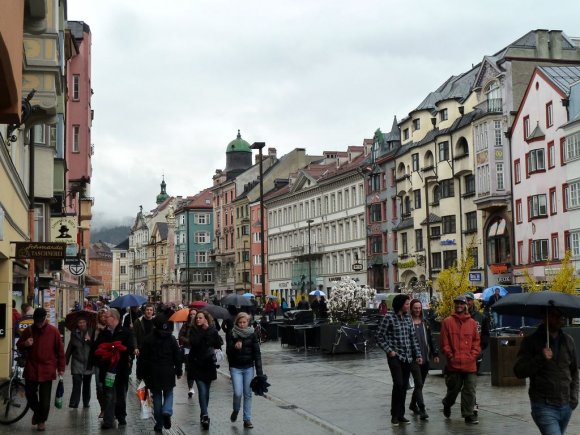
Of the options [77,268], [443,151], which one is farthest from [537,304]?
[443,151]

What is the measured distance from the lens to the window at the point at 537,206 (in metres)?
54.9

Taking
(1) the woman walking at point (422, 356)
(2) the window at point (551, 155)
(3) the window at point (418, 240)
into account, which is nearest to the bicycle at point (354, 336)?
(1) the woman walking at point (422, 356)

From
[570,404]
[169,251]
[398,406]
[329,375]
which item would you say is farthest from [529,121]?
[169,251]

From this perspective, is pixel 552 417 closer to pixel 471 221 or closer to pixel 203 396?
pixel 203 396

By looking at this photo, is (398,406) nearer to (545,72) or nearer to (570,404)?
(570,404)

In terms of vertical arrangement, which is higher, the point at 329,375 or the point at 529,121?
the point at 529,121

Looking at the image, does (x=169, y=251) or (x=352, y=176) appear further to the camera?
(x=169, y=251)

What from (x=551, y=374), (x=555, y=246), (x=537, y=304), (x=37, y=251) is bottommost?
(x=551, y=374)

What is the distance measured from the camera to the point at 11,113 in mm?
8750

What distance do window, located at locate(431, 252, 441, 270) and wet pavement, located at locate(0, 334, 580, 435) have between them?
148ft

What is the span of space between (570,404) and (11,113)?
224 inches

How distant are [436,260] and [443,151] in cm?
759

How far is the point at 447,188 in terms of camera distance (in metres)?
65.6

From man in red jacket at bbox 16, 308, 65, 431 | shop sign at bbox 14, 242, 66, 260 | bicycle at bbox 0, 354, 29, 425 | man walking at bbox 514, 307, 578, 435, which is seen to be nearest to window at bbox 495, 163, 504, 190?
shop sign at bbox 14, 242, 66, 260
